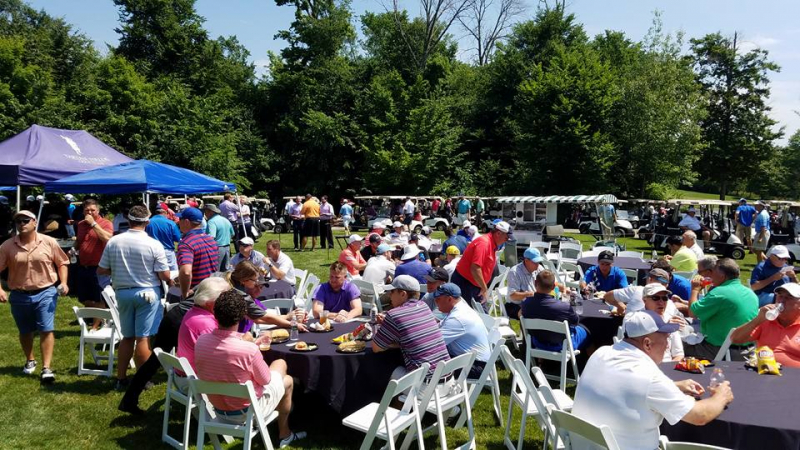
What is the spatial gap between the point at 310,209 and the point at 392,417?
12.9m

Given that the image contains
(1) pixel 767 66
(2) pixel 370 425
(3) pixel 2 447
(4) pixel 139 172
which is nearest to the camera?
(2) pixel 370 425

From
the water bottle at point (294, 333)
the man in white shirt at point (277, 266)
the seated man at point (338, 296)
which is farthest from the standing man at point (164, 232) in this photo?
the water bottle at point (294, 333)

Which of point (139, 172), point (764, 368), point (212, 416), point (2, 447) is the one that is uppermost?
point (139, 172)

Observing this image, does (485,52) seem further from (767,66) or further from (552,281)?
(552,281)

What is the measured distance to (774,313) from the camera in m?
4.41

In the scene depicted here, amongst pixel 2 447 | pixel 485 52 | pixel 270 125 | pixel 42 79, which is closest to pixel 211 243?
pixel 2 447

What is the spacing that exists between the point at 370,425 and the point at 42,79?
26.0m

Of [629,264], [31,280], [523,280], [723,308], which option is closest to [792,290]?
[723,308]

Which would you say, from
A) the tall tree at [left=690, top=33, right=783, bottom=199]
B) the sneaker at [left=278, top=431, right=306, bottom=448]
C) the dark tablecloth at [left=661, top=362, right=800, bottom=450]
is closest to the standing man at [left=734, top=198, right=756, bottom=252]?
the dark tablecloth at [left=661, top=362, right=800, bottom=450]

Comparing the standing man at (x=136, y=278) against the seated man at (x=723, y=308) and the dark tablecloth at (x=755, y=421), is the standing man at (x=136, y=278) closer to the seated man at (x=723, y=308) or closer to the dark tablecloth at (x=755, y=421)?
the dark tablecloth at (x=755, y=421)

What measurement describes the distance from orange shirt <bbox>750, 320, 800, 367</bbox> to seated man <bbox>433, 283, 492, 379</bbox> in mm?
2285

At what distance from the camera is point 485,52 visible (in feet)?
Result: 150

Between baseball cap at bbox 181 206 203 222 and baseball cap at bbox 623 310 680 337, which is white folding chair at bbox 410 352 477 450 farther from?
baseball cap at bbox 181 206 203 222

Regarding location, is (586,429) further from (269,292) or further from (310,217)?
(310,217)
